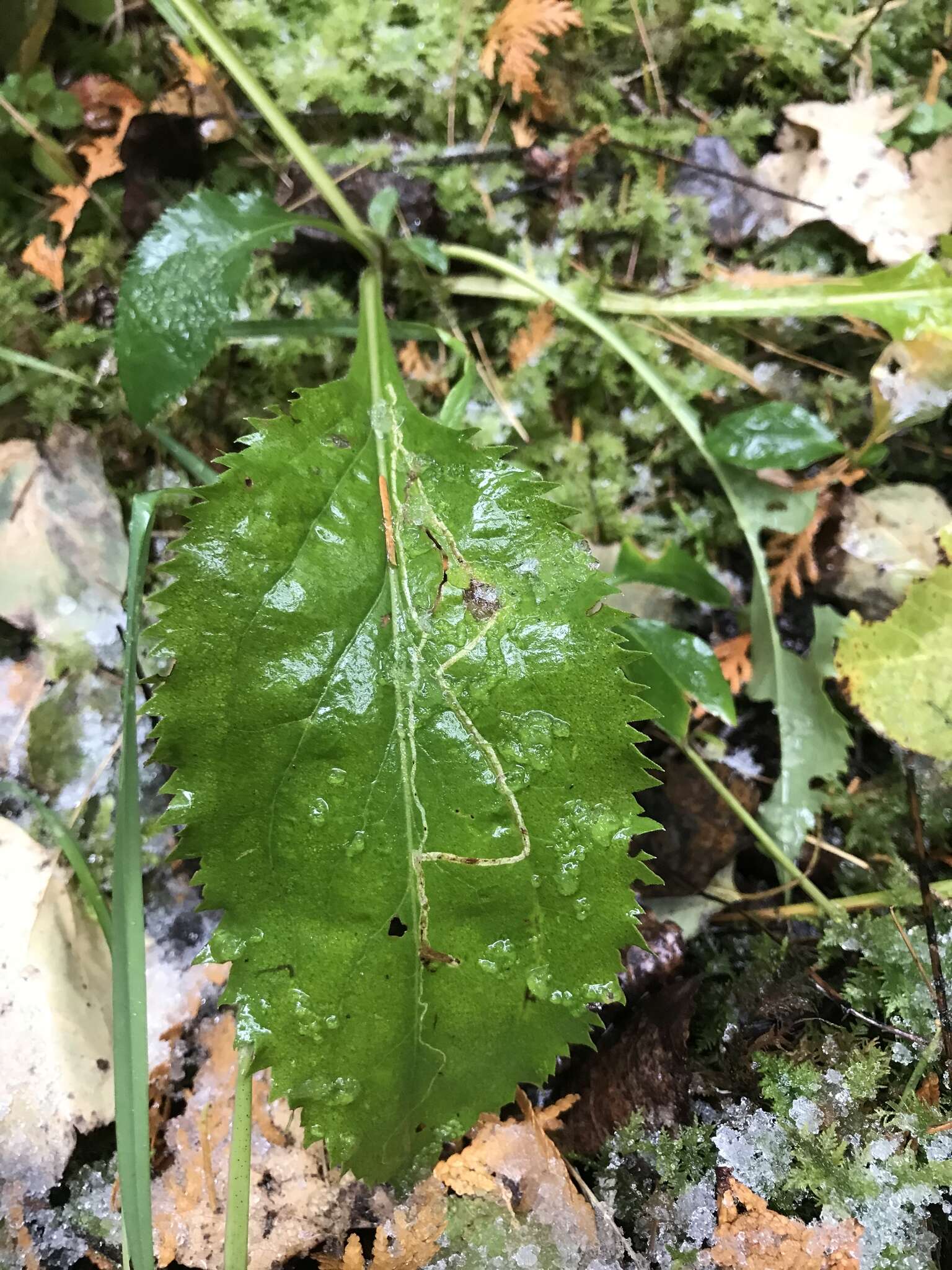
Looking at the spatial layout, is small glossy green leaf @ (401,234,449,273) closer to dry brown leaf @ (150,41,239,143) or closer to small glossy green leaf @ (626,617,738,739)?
dry brown leaf @ (150,41,239,143)

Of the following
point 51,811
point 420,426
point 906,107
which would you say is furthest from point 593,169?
point 51,811

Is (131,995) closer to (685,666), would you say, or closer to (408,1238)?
(408,1238)

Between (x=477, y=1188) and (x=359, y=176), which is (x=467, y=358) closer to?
(x=359, y=176)

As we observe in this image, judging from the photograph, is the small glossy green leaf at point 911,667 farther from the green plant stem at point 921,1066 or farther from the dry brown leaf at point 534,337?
the dry brown leaf at point 534,337

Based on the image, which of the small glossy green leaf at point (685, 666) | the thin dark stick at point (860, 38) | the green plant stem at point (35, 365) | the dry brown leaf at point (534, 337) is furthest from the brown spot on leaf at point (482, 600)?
the thin dark stick at point (860, 38)

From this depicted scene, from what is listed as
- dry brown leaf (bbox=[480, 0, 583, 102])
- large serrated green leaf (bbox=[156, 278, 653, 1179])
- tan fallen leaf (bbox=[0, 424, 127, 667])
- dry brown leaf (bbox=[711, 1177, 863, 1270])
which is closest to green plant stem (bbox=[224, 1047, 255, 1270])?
large serrated green leaf (bbox=[156, 278, 653, 1179])

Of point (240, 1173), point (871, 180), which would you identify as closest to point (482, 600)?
point (240, 1173)
